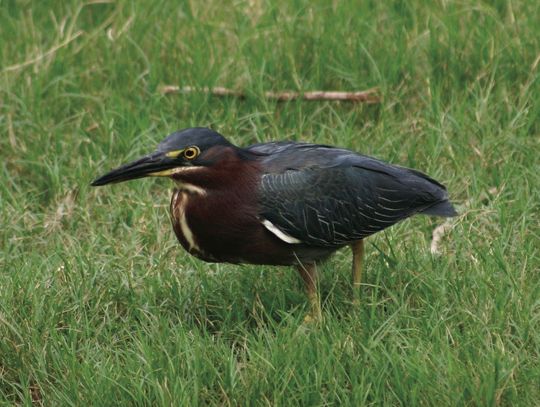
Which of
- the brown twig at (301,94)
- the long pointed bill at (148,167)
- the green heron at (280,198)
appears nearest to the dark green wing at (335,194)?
the green heron at (280,198)

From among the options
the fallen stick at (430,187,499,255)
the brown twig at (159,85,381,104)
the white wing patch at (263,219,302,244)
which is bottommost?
the fallen stick at (430,187,499,255)

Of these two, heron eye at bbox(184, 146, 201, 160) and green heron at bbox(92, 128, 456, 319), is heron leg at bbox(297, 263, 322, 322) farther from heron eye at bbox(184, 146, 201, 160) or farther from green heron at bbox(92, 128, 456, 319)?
heron eye at bbox(184, 146, 201, 160)

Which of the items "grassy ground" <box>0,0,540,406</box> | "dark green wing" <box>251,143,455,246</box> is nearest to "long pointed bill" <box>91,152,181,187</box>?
"dark green wing" <box>251,143,455,246</box>

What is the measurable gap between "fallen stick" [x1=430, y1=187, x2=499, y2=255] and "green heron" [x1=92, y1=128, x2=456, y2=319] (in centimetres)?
31

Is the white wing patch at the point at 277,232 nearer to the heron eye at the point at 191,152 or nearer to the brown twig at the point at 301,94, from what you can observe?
the heron eye at the point at 191,152

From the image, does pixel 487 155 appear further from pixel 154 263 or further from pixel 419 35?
pixel 154 263

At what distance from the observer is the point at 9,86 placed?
7.39m

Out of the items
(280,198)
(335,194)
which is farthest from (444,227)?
(280,198)

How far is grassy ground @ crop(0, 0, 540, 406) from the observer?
16.1 feet

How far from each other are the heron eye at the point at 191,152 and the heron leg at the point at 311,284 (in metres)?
0.76

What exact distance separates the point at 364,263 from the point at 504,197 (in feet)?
2.96

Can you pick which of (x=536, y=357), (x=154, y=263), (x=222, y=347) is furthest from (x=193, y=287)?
(x=536, y=357)

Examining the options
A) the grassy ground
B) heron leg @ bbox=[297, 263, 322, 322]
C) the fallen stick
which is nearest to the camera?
the grassy ground

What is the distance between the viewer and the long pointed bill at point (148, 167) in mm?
5312
